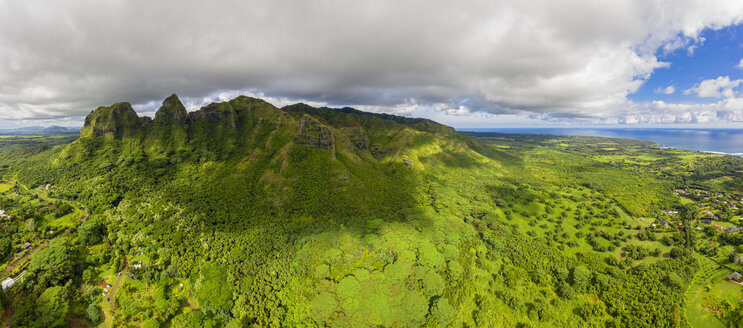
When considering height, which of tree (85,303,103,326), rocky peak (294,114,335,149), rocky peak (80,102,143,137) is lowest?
tree (85,303,103,326)

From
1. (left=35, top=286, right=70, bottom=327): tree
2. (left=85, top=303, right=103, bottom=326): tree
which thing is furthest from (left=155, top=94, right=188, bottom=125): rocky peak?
→ (left=85, top=303, right=103, bottom=326): tree

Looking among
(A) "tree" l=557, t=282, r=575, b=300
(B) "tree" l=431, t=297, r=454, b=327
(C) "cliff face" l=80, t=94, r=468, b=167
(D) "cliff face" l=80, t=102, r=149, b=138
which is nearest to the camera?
(B) "tree" l=431, t=297, r=454, b=327

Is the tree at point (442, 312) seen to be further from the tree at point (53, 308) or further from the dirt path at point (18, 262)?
the dirt path at point (18, 262)

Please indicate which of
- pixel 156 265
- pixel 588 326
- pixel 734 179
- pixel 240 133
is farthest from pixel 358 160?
pixel 734 179

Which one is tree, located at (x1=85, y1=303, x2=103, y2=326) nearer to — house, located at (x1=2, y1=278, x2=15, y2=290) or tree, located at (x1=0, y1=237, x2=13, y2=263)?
house, located at (x1=2, y1=278, x2=15, y2=290)

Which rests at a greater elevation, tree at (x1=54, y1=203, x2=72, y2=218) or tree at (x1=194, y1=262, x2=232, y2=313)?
tree at (x1=54, y1=203, x2=72, y2=218)

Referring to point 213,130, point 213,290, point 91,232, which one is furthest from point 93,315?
point 213,130

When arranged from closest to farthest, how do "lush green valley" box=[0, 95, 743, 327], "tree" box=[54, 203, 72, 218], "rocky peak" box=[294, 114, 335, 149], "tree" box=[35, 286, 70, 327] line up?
"tree" box=[35, 286, 70, 327]
"lush green valley" box=[0, 95, 743, 327]
"tree" box=[54, 203, 72, 218]
"rocky peak" box=[294, 114, 335, 149]

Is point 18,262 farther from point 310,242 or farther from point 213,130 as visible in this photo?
point 213,130
